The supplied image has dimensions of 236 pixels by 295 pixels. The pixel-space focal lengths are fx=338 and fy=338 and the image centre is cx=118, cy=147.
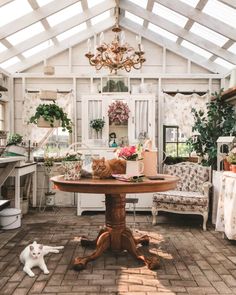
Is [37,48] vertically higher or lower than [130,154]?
higher

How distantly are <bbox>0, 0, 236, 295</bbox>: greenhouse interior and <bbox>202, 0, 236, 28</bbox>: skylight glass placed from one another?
2 centimetres

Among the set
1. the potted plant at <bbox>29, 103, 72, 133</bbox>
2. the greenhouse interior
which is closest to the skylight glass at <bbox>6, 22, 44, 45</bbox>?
the greenhouse interior

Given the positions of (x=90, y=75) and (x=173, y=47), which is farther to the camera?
(x=90, y=75)

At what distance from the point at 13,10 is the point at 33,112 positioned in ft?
7.12

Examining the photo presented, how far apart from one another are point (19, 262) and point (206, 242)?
2276mm

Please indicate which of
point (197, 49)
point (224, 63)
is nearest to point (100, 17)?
point (197, 49)

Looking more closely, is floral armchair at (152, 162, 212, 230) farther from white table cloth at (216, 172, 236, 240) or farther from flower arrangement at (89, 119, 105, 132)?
flower arrangement at (89, 119, 105, 132)

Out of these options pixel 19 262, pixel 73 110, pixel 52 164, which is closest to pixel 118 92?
pixel 73 110

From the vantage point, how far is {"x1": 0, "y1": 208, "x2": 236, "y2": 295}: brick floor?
2.89m

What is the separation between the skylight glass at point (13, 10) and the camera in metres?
4.63

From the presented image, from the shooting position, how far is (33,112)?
6.57 m

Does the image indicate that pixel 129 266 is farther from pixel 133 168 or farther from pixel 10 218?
pixel 10 218

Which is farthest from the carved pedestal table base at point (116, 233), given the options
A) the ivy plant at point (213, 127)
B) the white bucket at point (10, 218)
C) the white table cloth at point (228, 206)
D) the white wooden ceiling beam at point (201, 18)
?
the white wooden ceiling beam at point (201, 18)

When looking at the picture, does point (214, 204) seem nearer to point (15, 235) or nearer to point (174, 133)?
point (174, 133)
